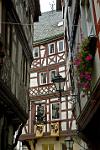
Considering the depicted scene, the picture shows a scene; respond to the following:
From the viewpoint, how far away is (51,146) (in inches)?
901

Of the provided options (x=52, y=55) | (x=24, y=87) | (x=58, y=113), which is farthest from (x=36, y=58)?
→ (x=24, y=87)

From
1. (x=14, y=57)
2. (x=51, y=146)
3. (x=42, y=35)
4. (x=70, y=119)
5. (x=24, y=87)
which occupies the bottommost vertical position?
(x=51, y=146)

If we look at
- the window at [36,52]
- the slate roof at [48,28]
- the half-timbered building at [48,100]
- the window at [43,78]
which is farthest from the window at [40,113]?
the slate roof at [48,28]

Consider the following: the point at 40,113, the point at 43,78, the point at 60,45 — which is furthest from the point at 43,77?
the point at 40,113

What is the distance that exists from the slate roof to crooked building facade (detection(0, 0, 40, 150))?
469 inches

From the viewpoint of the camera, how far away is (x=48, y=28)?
27.7 metres

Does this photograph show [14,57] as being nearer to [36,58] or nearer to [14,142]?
[14,142]

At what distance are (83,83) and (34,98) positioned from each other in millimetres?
16767

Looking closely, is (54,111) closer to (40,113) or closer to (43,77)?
(40,113)

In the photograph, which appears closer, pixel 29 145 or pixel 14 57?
pixel 14 57

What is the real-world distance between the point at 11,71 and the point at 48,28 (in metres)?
17.5

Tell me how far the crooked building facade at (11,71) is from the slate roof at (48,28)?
11911 millimetres

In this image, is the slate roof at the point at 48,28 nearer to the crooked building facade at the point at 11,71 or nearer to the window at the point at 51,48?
the window at the point at 51,48

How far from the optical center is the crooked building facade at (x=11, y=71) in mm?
9344
